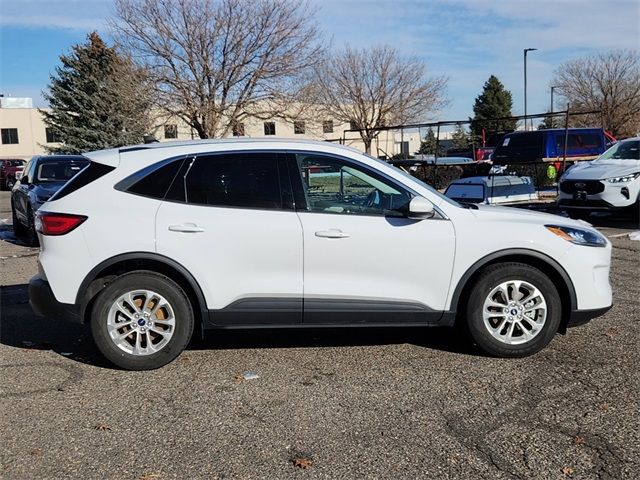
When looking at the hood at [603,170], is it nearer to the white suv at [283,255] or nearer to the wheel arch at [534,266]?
the white suv at [283,255]

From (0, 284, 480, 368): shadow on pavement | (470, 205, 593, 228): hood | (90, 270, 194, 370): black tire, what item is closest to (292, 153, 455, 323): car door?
(470, 205, 593, 228): hood

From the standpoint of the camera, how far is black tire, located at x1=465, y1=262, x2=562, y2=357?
4.77 m

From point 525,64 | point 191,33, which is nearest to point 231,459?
point 191,33

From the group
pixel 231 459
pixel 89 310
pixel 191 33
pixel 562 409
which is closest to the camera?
pixel 231 459

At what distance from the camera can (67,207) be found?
4.66 metres

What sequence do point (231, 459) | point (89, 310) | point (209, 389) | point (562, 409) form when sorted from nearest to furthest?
point (231, 459) → point (562, 409) → point (209, 389) → point (89, 310)

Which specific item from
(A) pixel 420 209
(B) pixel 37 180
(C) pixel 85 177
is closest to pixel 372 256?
(A) pixel 420 209

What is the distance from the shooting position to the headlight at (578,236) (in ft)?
15.9

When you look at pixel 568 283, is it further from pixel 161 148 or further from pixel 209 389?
pixel 161 148

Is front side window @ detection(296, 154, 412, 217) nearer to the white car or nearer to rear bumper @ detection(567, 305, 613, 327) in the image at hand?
rear bumper @ detection(567, 305, 613, 327)

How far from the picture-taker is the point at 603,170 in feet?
39.7

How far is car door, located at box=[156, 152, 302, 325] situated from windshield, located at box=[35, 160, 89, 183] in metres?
8.16

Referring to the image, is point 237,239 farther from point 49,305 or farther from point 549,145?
point 549,145

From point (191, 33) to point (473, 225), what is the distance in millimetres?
20772
